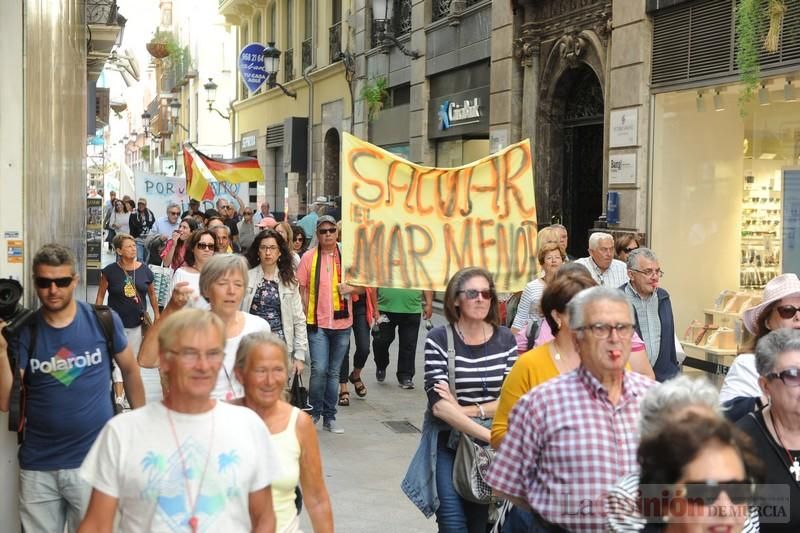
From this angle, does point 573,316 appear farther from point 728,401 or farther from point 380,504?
point 380,504

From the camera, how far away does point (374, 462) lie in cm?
880

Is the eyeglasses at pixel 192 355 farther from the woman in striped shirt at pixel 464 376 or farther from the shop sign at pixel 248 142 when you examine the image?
the shop sign at pixel 248 142

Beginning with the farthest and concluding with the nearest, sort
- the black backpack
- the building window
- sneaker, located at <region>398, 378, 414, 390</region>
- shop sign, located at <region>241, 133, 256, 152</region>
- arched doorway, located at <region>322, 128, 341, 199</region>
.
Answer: the building window
shop sign, located at <region>241, 133, 256, 152</region>
arched doorway, located at <region>322, 128, 341, 199</region>
sneaker, located at <region>398, 378, 414, 390</region>
the black backpack

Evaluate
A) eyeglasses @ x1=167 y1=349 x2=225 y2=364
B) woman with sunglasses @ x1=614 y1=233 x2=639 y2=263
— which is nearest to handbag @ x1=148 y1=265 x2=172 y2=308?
woman with sunglasses @ x1=614 y1=233 x2=639 y2=263

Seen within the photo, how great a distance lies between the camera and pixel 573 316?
13.0 ft

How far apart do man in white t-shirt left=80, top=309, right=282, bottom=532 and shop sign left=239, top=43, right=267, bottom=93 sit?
29222 mm

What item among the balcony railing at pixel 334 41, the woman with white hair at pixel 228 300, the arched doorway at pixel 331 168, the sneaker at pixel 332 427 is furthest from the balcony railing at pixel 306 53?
the woman with white hair at pixel 228 300

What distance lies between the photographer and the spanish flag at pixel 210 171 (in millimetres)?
21172

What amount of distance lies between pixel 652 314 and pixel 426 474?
255 cm

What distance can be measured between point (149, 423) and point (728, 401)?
2.20 m

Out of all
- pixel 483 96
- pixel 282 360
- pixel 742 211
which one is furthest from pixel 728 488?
pixel 483 96

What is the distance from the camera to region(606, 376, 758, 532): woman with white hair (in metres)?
2.81

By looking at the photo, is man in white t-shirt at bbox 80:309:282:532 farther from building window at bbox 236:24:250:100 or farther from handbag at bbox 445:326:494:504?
building window at bbox 236:24:250:100

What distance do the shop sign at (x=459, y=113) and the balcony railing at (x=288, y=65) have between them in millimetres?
13401
